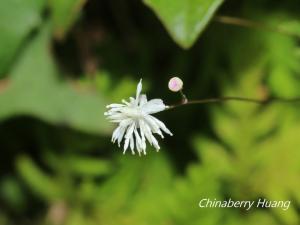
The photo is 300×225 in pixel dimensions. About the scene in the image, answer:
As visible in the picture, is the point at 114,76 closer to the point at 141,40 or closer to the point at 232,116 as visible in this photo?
the point at 141,40

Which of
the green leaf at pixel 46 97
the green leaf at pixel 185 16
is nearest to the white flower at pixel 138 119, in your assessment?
the green leaf at pixel 185 16

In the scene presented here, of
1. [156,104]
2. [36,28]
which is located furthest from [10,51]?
[156,104]

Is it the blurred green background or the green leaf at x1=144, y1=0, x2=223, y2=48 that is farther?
the blurred green background

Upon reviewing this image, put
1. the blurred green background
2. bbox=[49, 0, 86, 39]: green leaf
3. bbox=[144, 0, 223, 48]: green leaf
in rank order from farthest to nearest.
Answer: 1. the blurred green background
2. bbox=[49, 0, 86, 39]: green leaf
3. bbox=[144, 0, 223, 48]: green leaf

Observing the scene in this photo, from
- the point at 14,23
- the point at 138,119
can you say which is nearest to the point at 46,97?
the point at 14,23

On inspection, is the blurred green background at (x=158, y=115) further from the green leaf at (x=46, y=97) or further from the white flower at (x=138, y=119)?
the white flower at (x=138, y=119)

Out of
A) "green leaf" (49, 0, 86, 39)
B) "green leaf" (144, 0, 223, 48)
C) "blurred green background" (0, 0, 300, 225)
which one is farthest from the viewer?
"blurred green background" (0, 0, 300, 225)

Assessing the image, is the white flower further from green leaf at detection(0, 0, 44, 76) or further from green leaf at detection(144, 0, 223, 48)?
green leaf at detection(0, 0, 44, 76)

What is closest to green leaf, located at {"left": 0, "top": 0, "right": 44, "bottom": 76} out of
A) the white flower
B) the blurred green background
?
the blurred green background

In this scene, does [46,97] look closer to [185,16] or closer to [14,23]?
[14,23]
